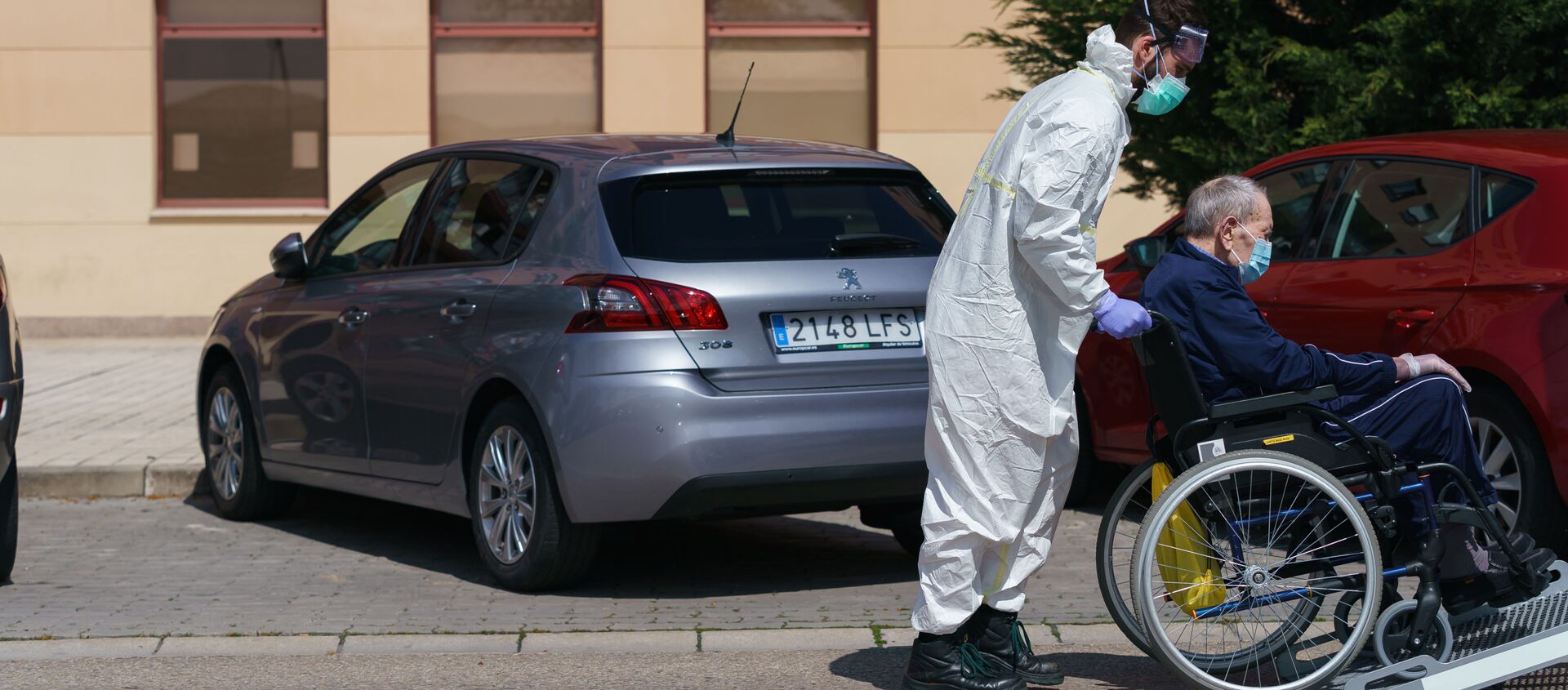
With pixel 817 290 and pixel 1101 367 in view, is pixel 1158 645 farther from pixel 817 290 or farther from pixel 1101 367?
pixel 1101 367

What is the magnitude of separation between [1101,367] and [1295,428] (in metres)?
3.04

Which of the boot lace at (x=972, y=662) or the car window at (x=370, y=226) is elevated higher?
the car window at (x=370, y=226)

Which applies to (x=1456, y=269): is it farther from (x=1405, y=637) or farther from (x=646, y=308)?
(x=646, y=308)

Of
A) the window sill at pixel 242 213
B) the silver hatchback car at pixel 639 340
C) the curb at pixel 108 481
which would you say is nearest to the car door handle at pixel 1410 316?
the silver hatchback car at pixel 639 340

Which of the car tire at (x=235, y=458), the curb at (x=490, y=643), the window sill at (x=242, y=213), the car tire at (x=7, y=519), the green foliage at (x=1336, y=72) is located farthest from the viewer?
the window sill at (x=242, y=213)

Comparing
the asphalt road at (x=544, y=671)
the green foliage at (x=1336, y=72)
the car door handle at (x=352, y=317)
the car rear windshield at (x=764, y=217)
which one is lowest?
the asphalt road at (x=544, y=671)

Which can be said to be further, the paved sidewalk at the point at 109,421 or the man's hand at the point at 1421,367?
the paved sidewalk at the point at 109,421

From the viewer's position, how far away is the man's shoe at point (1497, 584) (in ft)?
15.6

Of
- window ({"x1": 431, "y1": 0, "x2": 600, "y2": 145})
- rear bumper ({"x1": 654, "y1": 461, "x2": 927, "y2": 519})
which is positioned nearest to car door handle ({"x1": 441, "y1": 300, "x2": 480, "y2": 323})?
rear bumper ({"x1": 654, "y1": 461, "x2": 927, "y2": 519})

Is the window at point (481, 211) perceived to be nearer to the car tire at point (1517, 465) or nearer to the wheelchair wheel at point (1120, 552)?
the wheelchair wheel at point (1120, 552)

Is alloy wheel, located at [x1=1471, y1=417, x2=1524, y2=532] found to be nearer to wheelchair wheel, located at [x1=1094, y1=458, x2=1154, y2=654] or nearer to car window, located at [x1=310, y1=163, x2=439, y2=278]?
wheelchair wheel, located at [x1=1094, y1=458, x2=1154, y2=654]

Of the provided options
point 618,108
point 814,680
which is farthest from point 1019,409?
point 618,108

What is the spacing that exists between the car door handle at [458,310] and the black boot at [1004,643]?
2.34 meters

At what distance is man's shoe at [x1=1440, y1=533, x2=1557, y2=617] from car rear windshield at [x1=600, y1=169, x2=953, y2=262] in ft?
7.36
